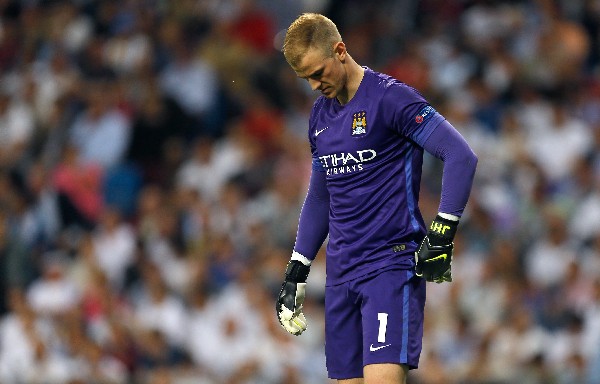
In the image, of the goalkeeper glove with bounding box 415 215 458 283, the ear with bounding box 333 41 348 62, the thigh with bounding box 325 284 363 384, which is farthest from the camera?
the thigh with bounding box 325 284 363 384

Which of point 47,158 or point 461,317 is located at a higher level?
point 47,158

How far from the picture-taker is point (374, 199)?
6336 millimetres

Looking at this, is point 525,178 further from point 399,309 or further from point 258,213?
point 399,309

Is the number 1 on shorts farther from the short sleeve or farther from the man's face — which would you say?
the man's face

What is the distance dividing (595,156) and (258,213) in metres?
3.59

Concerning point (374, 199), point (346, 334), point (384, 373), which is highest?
point (374, 199)

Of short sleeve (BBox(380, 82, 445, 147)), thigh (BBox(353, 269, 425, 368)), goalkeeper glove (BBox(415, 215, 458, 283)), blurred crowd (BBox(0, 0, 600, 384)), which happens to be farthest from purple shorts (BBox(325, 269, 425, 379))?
blurred crowd (BBox(0, 0, 600, 384))

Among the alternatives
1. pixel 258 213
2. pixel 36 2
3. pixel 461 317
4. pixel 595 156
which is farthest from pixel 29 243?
pixel 595 156

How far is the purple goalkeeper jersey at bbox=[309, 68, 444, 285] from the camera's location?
20.4 feet

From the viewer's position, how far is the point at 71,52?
15.4 m

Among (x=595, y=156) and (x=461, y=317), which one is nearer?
(x=461, y=317)

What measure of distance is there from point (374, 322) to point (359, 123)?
3.29ft

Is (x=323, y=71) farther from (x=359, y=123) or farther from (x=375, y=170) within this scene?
(x=375, y=170)

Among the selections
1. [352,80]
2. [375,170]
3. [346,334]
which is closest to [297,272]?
[346,334]
